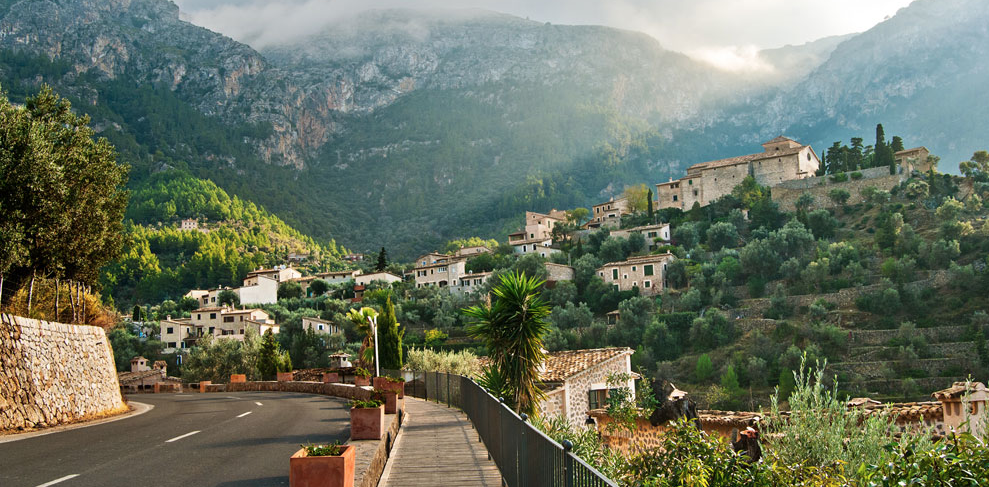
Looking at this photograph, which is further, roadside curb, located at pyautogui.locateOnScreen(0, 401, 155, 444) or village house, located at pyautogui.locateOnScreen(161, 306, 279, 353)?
village house, located at pyautogui.locateOnScreen(161, 306, 279, 353)

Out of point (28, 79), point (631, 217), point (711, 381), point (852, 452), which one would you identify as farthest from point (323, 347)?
point (28, 79)

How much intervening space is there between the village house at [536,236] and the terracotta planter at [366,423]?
9959 centimetres

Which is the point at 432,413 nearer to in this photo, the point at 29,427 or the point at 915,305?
the point at 29,427

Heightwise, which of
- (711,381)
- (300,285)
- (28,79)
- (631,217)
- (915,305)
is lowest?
(711,381)

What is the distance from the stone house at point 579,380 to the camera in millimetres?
27281

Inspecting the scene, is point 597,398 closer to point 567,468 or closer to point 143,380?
point 567,468

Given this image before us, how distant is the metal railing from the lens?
567cm

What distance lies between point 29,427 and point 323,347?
213 feet

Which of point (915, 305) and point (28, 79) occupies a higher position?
point (28, 79)

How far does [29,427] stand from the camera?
631 inches

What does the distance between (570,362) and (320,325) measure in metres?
64.0

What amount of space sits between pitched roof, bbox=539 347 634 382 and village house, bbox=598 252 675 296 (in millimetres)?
58314

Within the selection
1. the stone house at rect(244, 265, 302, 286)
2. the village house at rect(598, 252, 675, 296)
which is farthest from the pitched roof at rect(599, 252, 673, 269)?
the stone house at rect(244, 265, 302, 286)

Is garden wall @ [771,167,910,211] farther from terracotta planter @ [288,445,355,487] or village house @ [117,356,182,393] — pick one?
terracotta planter @ [288,445,355,487]
